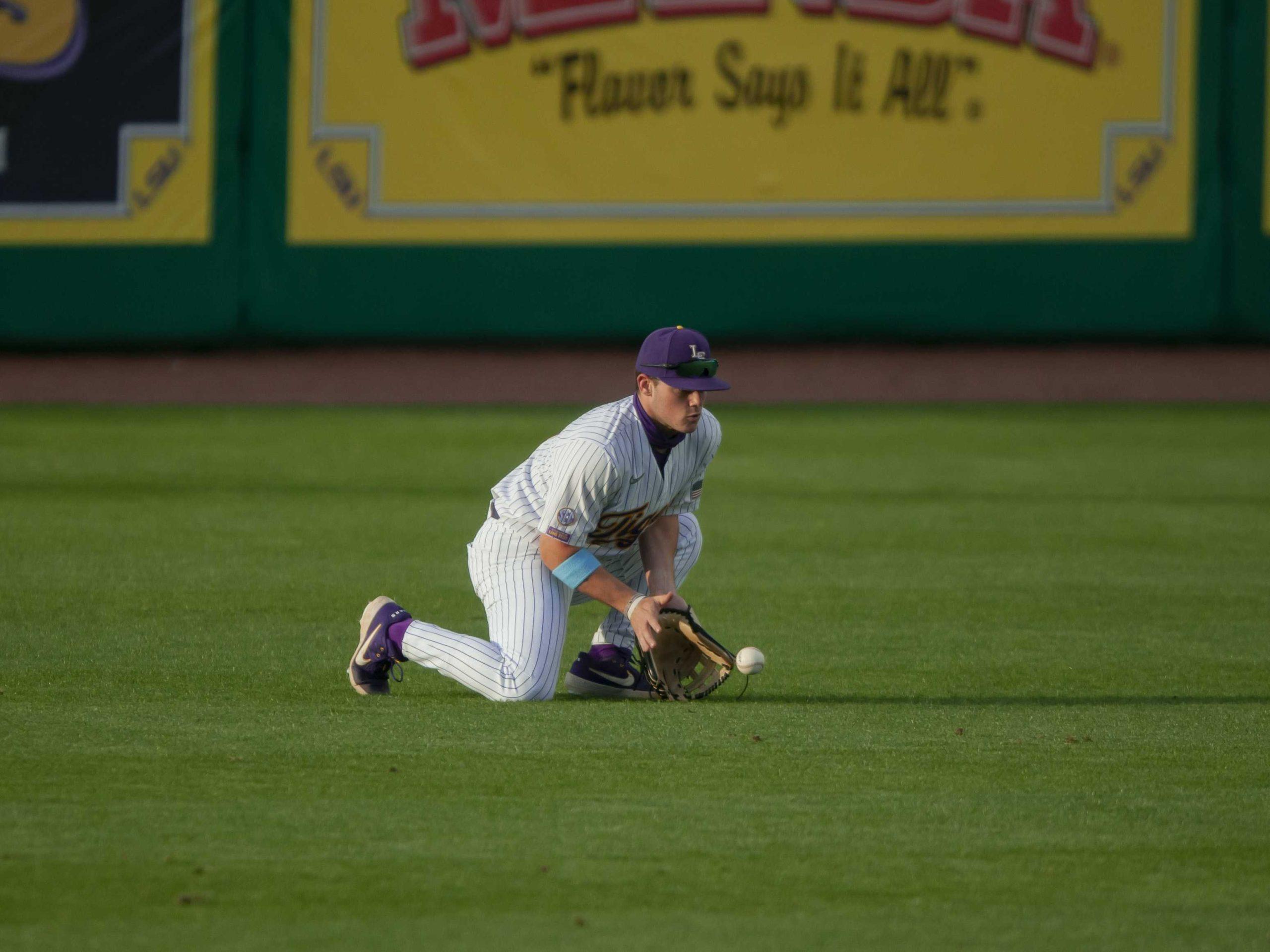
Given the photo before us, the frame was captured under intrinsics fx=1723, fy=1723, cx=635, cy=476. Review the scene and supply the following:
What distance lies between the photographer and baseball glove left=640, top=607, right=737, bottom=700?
516 cm

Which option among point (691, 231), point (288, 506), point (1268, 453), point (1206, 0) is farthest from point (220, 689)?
point (1206, 0)

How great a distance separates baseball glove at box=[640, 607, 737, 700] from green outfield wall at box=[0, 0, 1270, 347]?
10745mm

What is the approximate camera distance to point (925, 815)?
3924 millimetres

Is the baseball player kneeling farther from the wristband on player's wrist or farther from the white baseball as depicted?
the white baseball

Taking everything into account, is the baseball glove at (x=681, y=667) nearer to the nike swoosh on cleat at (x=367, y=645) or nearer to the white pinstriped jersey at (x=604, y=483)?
the white pinstriped jersey at (x=604, y=483)

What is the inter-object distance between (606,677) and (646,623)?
531 millimetres

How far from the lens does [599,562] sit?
17.6ft

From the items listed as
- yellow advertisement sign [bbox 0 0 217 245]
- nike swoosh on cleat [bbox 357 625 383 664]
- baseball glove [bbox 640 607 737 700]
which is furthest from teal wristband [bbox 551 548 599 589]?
yellow advertisement sign [bbox 0 0 217 245]

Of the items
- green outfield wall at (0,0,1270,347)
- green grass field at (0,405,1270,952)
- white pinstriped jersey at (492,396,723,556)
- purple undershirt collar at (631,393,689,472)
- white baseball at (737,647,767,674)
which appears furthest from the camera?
green outfield wall at (0,0,1270,347)

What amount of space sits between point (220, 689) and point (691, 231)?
11.1 meters

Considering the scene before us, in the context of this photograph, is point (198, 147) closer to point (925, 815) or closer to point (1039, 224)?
point (1039, 224)

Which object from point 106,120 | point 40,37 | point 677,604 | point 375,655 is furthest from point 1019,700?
point 40,37

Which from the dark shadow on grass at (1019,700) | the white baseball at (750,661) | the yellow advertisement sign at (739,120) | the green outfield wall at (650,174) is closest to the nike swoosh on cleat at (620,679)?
the dark shadow on grass at (1019,700)

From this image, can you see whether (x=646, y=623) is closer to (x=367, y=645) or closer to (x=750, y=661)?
(x=750, y=661)
